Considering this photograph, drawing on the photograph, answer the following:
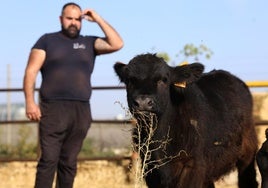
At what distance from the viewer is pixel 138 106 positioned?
20.1ft

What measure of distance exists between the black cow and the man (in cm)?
47

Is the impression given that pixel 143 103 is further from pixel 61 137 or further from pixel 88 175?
pixel 88 175

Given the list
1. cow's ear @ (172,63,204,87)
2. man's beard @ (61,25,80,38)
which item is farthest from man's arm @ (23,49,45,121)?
cow's ear @ (172,63,204,87)

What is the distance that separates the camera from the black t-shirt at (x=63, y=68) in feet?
20.7

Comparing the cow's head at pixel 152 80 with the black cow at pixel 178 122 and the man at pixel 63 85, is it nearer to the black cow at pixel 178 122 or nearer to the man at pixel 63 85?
the black cow at pixel 178 122

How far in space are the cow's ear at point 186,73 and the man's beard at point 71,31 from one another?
113cm

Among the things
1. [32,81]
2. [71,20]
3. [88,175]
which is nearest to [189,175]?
[32,81]

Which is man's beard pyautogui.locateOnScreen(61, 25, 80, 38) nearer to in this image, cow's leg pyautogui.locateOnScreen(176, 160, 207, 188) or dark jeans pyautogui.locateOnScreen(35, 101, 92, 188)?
dark jeans pyautogui.locateOnScreen(35, 101, 92, 188)

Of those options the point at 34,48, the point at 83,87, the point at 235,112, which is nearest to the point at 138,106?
the point at 83,87

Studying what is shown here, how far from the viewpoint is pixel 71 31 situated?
638 cm

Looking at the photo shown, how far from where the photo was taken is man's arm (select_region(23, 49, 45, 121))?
619cm

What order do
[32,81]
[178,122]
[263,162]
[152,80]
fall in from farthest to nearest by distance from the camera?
[263,162] < [178,122] < [152,80] < [32,81]

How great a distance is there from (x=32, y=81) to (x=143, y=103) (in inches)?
41.0

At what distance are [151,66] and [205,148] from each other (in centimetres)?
110
